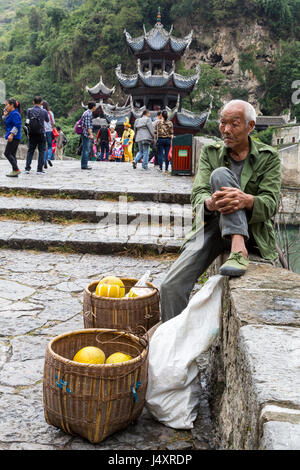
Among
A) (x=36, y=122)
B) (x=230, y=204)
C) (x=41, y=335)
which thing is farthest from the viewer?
(x=36, y=122)

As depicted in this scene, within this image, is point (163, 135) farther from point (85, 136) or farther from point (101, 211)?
point (101, 211)

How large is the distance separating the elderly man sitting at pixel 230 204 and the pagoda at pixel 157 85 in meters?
28.7

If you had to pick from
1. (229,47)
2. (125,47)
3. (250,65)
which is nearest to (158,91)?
(125,47)

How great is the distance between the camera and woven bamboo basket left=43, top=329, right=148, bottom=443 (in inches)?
83.0

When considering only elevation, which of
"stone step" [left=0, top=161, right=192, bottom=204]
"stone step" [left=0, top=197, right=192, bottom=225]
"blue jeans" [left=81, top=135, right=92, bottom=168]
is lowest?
"stone step" [left=0, top=197, right=192, bottom=225]

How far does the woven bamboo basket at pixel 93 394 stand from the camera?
2.11m

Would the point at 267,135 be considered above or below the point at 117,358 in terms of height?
above

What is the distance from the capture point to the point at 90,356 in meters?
2.31

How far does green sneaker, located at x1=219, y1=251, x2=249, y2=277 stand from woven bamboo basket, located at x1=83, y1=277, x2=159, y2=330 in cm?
61

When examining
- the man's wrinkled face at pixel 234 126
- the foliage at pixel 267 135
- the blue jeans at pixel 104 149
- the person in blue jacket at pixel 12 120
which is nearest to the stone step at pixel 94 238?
the person in blue jacket at pixel 12 120

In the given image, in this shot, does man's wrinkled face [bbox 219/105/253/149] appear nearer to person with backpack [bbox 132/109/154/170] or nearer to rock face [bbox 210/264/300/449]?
rock face [bbox 210/264/300/449]

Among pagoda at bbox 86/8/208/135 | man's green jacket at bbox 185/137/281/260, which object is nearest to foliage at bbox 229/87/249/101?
pagoda at bbox 86/8/208/135

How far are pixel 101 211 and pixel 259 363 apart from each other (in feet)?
16.8

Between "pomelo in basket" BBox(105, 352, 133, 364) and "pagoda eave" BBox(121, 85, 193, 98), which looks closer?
"pomelo in basket" BBox(105, 352, 133, 364)
